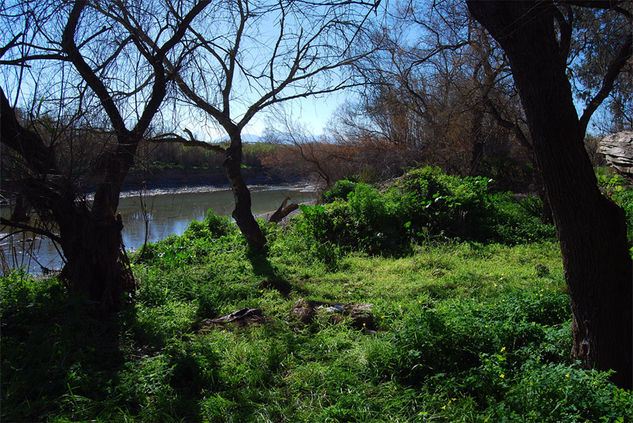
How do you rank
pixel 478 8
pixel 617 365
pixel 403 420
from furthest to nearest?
pixel 478 8 → pixel 617 365 → pixel 403 420

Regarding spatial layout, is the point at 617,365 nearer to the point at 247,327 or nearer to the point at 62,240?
the point at 247,327

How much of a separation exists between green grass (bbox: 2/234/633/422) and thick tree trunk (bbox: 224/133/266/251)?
2.82 meters

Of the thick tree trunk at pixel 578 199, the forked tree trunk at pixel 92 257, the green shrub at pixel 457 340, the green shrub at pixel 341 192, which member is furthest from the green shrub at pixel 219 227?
the thick tree trunk at pixel 578 199

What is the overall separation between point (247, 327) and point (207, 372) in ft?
3.37

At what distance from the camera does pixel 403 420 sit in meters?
2.69

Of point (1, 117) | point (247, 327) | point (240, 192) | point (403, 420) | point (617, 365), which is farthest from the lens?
point (240, 192)

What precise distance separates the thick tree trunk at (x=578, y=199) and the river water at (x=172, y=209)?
8.27 meters

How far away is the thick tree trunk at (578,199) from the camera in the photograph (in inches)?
113

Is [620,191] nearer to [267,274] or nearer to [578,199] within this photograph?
[578,199]

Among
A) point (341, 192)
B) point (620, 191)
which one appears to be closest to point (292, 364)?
point (620, 191)

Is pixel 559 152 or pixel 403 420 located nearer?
pixel 403 420

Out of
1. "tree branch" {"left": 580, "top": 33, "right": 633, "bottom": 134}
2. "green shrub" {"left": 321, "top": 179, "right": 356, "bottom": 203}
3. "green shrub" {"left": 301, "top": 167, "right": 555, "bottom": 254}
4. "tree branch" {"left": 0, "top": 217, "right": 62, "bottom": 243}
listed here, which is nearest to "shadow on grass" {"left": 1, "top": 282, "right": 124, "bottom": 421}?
"tree branch" {"left": 0, "top": 217, "right": 62, "bottom": 243}

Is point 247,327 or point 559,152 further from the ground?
point 559,152

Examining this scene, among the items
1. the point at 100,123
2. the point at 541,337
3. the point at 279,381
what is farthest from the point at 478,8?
the point at 100,123
